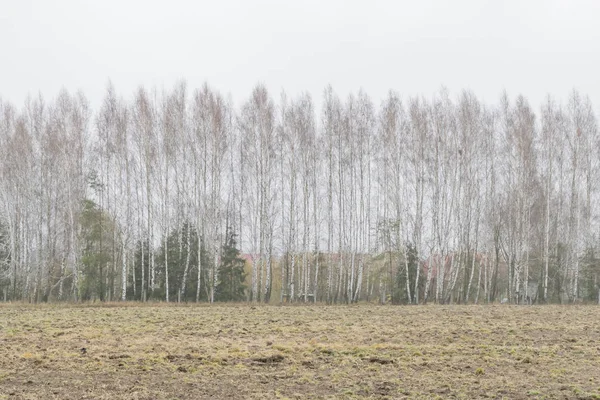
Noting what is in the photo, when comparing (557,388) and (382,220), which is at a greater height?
(382,220)

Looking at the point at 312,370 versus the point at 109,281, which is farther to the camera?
the point at 109,281

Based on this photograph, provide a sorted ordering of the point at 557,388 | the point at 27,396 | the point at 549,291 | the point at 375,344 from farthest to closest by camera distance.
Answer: the point at 549,291 → the point at 375,344 → the point at 557,388 → the point at 27,396

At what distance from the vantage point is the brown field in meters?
9.46

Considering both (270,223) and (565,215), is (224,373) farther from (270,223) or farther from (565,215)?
(565,215)

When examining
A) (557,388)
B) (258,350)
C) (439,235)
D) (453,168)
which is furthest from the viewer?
(453,168)

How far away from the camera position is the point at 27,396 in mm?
8773

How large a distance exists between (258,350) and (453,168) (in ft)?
94.8

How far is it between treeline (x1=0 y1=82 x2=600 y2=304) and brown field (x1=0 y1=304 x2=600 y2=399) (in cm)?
1806

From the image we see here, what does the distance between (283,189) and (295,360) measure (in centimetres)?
2887

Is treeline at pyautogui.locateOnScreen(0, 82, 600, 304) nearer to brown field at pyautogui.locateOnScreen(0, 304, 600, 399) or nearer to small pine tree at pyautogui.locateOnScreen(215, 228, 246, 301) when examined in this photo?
small pine tree at pyautogui.locateOnScreen(215, 228, 246, 301)

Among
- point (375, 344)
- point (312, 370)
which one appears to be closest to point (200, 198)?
point (375, 344)

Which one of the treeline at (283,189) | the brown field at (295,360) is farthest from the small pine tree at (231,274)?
the brown field at (295,360)

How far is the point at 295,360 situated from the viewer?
484 inches

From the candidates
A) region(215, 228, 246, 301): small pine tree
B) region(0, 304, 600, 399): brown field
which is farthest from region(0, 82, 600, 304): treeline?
region(0, 304, 600, 399): brown field
